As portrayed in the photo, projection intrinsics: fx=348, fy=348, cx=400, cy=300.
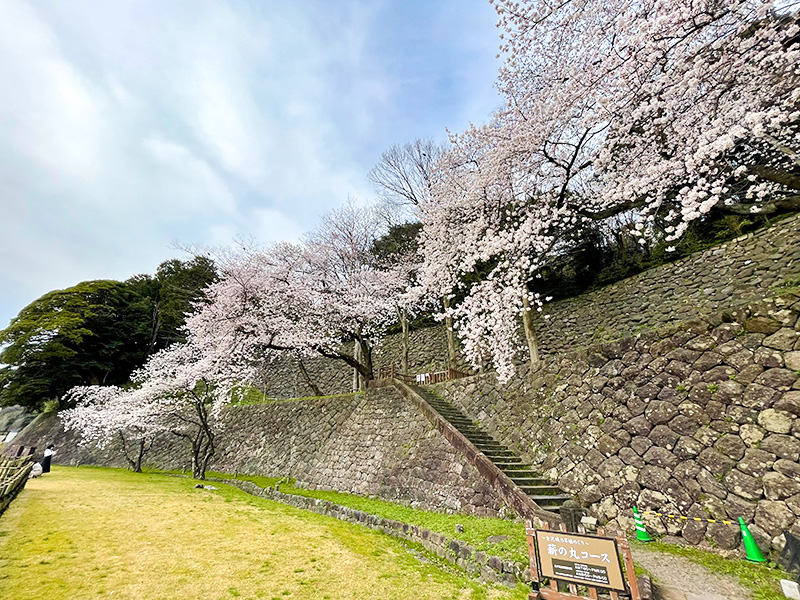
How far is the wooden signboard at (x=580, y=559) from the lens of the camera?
3.20 metres

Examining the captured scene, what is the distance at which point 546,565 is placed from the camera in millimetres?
3535

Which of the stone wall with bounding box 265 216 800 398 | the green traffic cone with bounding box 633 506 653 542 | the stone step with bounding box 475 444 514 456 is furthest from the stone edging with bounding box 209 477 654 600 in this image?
the stone wall with bounding box 265 216 800 398

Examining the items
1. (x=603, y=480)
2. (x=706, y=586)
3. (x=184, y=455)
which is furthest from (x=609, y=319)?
(x=184, y=455)

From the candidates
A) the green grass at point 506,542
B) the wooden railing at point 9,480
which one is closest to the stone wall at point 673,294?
the green grass at point 506,542

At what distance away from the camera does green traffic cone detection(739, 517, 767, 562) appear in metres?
4.20

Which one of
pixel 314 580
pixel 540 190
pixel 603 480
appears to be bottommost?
pixel 314 580

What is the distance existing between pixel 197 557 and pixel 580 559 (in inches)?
197

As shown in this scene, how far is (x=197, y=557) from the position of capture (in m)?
4.93

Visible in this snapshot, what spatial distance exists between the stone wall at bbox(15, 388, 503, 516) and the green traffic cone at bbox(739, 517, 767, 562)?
12.3 ft

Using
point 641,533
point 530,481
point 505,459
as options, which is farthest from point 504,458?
point 641,533

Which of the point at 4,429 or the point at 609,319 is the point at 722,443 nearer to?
the point at 609,319

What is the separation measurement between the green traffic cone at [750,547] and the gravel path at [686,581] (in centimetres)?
63

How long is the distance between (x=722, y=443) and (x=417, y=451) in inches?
264

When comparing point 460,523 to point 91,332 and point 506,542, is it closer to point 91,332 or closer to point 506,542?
point 506,542
